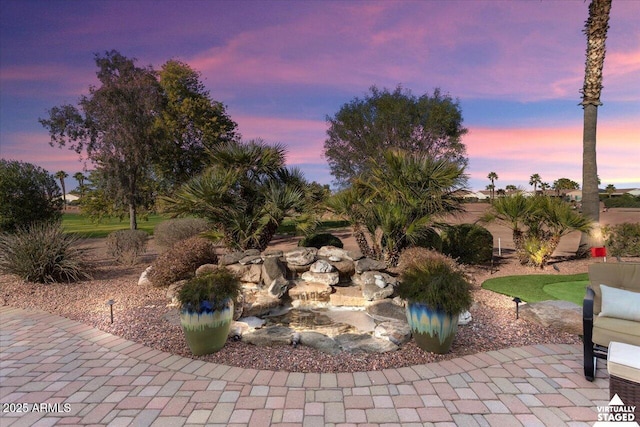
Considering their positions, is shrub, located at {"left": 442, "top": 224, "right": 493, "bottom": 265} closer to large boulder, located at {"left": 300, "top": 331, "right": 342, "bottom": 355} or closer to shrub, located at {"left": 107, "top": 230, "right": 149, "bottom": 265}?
large boulder, located at {"left": 300, "top": 331, "right": 342, "bottom": 355}

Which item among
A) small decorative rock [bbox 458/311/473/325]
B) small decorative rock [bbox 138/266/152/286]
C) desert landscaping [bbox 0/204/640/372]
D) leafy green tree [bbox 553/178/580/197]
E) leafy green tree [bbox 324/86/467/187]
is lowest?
desert landscaping [bbox 0/204/640/372]

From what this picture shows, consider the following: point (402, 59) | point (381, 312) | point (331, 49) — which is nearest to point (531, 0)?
point (402, 59)

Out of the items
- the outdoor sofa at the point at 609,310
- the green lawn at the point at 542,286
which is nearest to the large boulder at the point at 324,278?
the green lawn at the point at 542,286

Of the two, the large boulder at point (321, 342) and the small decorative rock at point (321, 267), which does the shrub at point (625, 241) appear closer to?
the small decorative rock at point (321, 267)

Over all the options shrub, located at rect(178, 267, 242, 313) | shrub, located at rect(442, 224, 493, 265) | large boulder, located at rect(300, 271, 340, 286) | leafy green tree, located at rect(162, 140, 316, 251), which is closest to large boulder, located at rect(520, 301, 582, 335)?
large boulder, located at rect(300, 271, 340, 286)

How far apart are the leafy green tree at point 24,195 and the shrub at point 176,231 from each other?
2886mm

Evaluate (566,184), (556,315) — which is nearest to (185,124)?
(556,315)

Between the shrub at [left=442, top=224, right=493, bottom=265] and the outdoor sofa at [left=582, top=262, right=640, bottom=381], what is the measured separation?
467 centimetres

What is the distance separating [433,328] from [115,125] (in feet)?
56.5

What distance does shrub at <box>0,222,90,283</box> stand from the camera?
6941 millimetres

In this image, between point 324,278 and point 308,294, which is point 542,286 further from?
point 308,294

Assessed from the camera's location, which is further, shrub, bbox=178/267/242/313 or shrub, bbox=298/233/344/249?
shrub, bbox=298/233/344/249

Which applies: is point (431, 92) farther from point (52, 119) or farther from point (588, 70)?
point (52, 119)

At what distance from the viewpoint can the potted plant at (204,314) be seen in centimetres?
365
